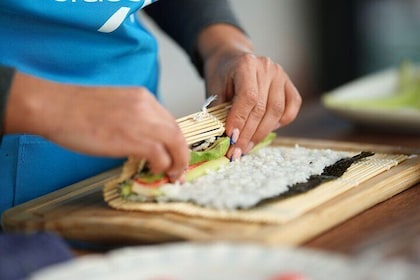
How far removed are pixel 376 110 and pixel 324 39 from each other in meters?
2.86

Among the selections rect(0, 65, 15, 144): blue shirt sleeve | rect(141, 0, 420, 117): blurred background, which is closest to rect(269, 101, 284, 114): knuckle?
rect(0, 65, 15, 144): blue shirt sleeve

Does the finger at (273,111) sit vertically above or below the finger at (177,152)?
below

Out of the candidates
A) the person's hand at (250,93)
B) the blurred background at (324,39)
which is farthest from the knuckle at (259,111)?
the blurred background at (324,39)

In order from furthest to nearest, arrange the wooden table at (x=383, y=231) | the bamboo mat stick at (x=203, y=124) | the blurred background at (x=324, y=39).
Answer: the blurred background at (x=324, y=39) → the bamboo mat stick at (x=203, y=124) → the wooden table at (x=383, y=231)

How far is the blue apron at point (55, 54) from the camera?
4.26 feet

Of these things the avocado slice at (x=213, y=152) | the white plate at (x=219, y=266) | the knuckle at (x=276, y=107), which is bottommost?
the avocado slice at (x=213, y=152)

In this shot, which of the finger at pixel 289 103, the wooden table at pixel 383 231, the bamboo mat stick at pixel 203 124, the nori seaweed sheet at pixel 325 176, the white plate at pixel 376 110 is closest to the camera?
the wooden table at pixel 383 231

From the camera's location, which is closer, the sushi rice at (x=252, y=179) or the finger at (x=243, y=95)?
the sushi rice at (x=252, y=179)

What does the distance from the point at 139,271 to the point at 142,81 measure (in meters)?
0.84

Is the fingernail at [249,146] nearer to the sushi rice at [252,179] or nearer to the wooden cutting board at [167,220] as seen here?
the sushi rice at [252,179]

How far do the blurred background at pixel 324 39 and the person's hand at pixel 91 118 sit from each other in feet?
9.09

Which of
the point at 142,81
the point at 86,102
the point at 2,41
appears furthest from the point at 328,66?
the point at 86,102

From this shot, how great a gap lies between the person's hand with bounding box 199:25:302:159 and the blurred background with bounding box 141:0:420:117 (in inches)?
90.7

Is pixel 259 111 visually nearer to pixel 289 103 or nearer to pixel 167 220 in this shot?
pixel 289 103
